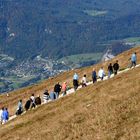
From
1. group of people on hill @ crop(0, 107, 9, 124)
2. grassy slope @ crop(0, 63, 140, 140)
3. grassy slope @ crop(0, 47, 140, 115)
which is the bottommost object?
grassy slope @ crop(0, 47, 140, 115)

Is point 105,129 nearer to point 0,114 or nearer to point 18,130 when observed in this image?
point 18,130

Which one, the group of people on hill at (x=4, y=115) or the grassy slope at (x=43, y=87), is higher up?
the group of people on hill at (x=4, y=115)

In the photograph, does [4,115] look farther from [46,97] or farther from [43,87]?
[43,87]

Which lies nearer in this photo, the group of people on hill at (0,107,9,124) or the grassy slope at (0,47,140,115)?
the group of people on hill at (0,107,9,124)

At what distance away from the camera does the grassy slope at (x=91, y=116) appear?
3903 cm

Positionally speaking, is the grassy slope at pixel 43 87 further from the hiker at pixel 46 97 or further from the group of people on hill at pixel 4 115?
the group of people on hill at pixel 4 115

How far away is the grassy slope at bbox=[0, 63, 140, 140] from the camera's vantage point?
39.0 m

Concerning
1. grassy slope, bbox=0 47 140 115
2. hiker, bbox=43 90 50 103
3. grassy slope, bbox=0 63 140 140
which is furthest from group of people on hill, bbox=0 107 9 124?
grassy slope, bbox=0 47 140 115

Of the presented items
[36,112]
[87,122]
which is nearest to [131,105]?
[87,122]

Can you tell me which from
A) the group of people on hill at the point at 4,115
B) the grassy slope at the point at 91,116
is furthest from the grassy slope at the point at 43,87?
the grassy slope at the point at 91,116

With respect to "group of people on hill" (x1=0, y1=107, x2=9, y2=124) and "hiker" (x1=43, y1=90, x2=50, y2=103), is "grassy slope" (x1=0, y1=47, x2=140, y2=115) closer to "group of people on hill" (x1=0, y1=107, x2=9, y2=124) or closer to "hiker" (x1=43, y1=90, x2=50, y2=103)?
"hiker" (x1=43, y1=90, x2=50, y2=103)

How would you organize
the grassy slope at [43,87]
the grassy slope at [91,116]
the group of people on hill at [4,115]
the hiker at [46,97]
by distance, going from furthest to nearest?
the grassy slope at [43,87] → the hiker at [46,97] → the group of people on hill at [4,115] → the grassy slope at [91,116]

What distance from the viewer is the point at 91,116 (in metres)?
45.1

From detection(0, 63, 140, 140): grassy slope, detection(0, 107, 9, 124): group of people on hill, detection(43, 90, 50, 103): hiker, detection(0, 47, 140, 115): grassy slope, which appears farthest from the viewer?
detection(0, 47, 140, 115): grassy slope
